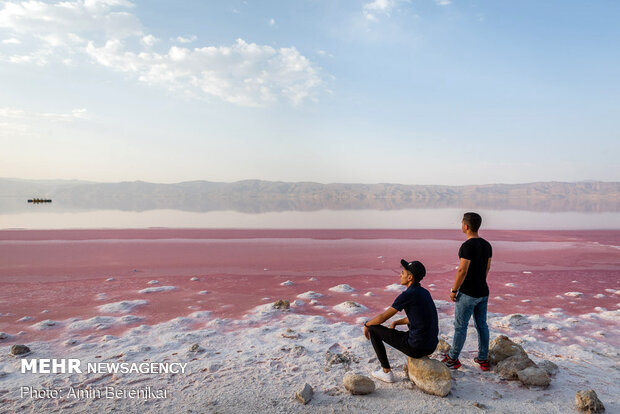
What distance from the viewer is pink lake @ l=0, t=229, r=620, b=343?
8.00m

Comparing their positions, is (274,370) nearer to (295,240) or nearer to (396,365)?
(396,365)

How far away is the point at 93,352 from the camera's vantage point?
17.6 ft

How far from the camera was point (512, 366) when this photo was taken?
447 centimetres

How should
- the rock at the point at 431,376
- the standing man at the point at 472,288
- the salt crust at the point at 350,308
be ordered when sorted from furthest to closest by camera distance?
the salt crust at the point at 350,308 < the standing man at the point at 472,288 < the rock at the point at 431,376

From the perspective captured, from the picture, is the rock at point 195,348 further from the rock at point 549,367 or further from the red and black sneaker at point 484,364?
the rock at point 549,367

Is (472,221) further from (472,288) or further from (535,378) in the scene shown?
(535,378)

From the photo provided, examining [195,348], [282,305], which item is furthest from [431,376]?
[282,305]

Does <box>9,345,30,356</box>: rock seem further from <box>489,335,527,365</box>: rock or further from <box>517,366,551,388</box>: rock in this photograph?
<box>517,366,551,388</box>: rock

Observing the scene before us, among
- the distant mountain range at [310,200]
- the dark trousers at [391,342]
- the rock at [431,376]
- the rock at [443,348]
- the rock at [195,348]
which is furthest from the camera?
the distant mountain range at [310,200]

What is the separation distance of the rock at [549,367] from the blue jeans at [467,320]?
0.69 metres

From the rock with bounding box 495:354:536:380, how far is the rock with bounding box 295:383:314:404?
102 inches

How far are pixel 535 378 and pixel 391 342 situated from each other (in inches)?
71.7

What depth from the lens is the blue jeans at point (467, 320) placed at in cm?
466

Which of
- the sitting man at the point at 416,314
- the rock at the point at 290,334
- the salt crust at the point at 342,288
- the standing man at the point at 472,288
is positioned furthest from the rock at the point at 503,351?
the salt crust at the point at 342,288
